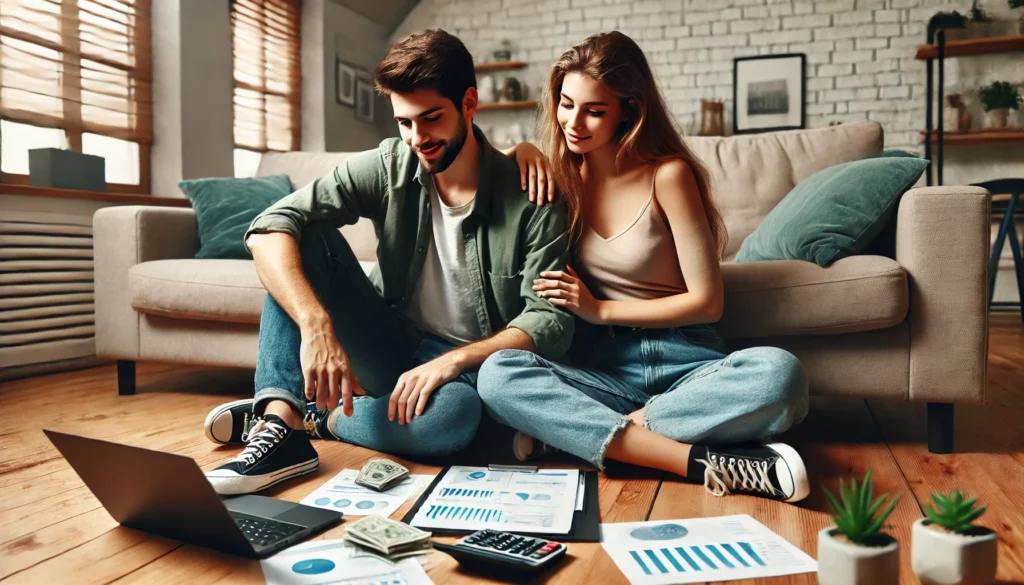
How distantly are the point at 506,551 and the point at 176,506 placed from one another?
47cm

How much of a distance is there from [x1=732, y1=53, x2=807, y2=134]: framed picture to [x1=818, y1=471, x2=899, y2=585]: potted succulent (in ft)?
14.6

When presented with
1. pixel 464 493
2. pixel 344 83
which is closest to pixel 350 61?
pixel 344 83

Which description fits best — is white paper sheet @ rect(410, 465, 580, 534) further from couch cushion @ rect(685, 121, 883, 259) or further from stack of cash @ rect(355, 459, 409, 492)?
couch cushion @ rect(685, 121, 883, 259)

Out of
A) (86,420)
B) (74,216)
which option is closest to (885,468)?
(86,420)

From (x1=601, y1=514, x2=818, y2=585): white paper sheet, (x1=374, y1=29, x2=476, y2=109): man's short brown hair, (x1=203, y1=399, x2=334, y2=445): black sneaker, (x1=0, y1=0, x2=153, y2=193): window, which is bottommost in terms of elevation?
(x1=601, y1=514, x2=818, y2=585): white paper sheet

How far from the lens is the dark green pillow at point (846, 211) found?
1.73 m

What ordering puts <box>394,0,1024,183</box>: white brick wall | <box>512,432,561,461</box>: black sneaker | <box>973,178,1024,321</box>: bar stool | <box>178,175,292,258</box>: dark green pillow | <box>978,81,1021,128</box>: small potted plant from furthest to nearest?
<box>394,0,1024,183</box>: white brick wall → <box>978,81,1021,128</box>: small potted plant → <box>973,178,1024,321</box>: bar stool → <box>178,175,292,258</box>: dark green pillow → <box>512,432,561,461</box>: black sneaker

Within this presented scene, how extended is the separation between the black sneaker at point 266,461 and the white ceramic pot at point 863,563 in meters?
0.93

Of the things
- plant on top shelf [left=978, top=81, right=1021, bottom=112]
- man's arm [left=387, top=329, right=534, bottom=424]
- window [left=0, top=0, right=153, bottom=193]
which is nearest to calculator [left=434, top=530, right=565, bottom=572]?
man's arm [left=387, top=329, right=534, bottom=424]

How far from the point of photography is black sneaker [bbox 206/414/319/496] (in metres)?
1.30

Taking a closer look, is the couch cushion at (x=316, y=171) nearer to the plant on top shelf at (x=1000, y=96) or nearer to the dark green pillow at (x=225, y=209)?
the dark green pillow at (x=225, y=209)

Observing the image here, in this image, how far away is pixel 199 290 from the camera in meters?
2.20

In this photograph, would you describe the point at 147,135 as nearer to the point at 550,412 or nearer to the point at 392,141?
the point at 392,141

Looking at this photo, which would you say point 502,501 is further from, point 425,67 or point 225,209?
point 225,209
